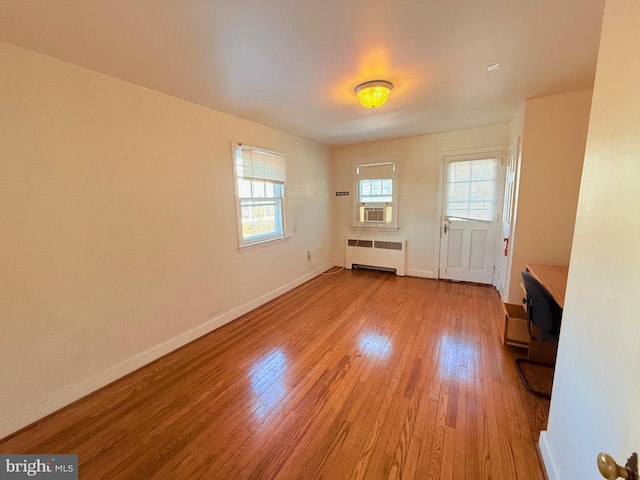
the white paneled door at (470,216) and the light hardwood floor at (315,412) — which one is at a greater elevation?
the white paneled door at (470,216)

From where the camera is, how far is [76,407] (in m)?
1.80

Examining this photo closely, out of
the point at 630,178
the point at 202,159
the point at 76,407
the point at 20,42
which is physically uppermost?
the point at 20,42

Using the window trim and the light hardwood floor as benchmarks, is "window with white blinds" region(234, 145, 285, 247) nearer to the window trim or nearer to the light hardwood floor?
the window trim

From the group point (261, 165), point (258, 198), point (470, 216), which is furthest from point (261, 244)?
point (470, 216)

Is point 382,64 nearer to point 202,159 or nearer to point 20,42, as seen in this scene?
point 202,159

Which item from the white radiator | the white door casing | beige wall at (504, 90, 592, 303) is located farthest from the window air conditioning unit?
beige wall at (504, 90, 592, 303)

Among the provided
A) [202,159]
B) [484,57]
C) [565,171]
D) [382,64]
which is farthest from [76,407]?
[565,171]

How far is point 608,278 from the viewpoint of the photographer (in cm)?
86

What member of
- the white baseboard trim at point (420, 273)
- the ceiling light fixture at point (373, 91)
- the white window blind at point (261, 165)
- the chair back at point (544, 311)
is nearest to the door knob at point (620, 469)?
the chair back at point (544, 311)

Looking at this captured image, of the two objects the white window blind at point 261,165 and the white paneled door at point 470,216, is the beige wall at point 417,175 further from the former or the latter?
the white window blind at point 261,165

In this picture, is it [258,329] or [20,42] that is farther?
[258,329]

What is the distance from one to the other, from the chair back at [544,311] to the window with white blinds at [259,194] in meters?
2.78

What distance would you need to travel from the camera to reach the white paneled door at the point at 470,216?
3756mm

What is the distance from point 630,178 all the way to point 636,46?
0.39 meters
